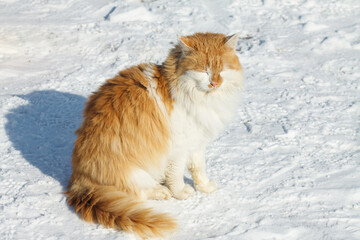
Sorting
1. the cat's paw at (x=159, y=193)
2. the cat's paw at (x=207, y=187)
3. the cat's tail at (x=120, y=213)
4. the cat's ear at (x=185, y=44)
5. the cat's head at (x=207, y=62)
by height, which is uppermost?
the cat's ear at (x=185, y=44)

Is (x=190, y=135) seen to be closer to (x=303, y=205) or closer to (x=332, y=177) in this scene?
(x=303, y=205)

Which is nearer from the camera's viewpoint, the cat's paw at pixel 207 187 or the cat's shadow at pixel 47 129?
the cat's paw at pixel 207 187

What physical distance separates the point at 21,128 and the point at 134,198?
1.57 meters

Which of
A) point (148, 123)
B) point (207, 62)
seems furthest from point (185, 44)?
point (148, 123)

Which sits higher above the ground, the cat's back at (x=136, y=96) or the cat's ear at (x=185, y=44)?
the cat's ear at (x=185, y=44)

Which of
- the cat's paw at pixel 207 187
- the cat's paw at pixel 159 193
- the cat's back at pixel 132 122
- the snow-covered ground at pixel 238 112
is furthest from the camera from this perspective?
the cat's paw at pixel 207 187

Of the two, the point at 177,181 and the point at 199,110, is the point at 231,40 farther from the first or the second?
the point at 177,181

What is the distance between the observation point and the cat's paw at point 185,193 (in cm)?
352

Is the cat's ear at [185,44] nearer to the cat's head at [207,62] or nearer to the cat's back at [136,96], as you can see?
the cat's head at [207,62]

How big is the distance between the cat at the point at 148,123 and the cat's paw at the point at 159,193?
96mm

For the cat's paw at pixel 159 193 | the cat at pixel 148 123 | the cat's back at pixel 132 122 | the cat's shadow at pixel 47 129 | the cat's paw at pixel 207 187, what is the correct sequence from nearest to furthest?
1. the cat at pixel 148 123
2. the cat's back at pixel 132 122
3. the cat's paw at pixel 159 193
4. the cat's paw at pixel 207 187
5. the cat's shadow at pixel 47 129

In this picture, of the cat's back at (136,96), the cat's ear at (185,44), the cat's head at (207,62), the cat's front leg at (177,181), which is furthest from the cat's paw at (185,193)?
the cat's ear at (185,44)

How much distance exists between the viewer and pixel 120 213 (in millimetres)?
3016

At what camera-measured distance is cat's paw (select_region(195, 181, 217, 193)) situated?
3.62m
